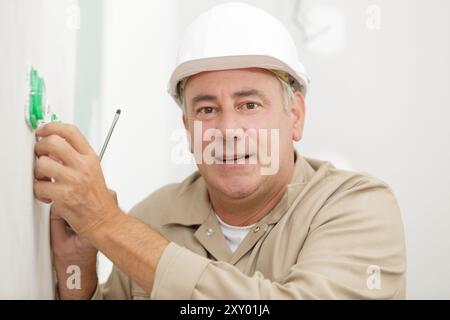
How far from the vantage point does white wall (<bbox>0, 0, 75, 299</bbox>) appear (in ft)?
2.52

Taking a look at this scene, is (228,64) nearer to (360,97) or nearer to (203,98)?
(203,98)

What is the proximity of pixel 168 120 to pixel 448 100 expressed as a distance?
0.99 metres

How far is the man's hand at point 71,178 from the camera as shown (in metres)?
0.94

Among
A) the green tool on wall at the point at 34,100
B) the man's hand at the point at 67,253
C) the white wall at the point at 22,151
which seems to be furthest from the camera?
the man's hand at the point at 67,253

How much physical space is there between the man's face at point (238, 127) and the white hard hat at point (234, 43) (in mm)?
32

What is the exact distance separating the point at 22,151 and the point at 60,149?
0.24 ft

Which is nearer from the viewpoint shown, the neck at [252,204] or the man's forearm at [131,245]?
the man's forearm at [131,245]

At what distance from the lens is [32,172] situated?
0.96 metres

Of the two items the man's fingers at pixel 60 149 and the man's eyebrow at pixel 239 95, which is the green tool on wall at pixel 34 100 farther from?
the man's eyebrow at pixel 239 95

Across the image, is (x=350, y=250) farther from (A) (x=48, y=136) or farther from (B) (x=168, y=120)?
(B) (x=168, y=120)

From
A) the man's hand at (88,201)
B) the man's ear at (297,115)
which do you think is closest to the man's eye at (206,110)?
the man's ear at (297,115)

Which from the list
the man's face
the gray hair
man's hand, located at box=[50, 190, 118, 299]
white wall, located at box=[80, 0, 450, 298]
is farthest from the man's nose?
white wall, located at box=[80, 0, 450, 298]

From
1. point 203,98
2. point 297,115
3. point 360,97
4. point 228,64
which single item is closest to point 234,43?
point 228,64
